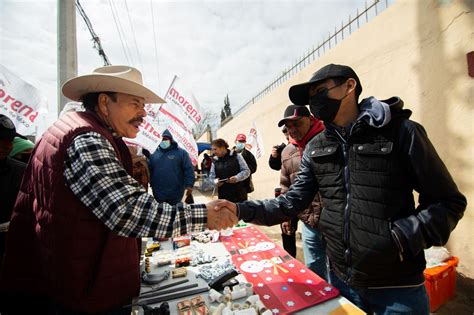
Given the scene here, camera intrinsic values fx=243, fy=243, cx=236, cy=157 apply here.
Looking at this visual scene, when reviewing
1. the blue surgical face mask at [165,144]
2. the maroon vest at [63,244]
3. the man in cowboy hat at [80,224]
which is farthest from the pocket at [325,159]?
the blue surgical face mask at [165,144]

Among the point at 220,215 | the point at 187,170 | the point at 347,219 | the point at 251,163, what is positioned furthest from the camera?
the point at 251,163

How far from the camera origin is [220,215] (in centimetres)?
162

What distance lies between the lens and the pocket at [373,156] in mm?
1363

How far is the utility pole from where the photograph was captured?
459 cm

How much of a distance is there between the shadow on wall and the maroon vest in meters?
3.53

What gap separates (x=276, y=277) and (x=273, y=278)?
0.08 ft

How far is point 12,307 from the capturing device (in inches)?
54.6

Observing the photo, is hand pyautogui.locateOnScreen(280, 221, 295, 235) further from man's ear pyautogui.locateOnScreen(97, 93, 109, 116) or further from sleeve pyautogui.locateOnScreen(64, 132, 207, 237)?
man's ear pyautogui.locateOnScreen(97, 93, 109, 116)

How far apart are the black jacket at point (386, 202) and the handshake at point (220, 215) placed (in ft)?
2.10

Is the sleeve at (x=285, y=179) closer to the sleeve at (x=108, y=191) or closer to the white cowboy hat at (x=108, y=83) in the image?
the white cowboy hat at (x=108, y=83)

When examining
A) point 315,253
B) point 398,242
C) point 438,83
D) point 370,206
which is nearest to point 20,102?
point 315,253

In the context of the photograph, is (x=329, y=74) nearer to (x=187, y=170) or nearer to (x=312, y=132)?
(x=312, y=132)

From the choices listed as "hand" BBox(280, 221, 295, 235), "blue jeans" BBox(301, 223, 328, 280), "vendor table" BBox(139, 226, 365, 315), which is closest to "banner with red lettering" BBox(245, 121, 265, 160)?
"hand" BBox(280, 221, 295, 235)

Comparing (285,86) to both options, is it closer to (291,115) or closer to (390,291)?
(291,115)
